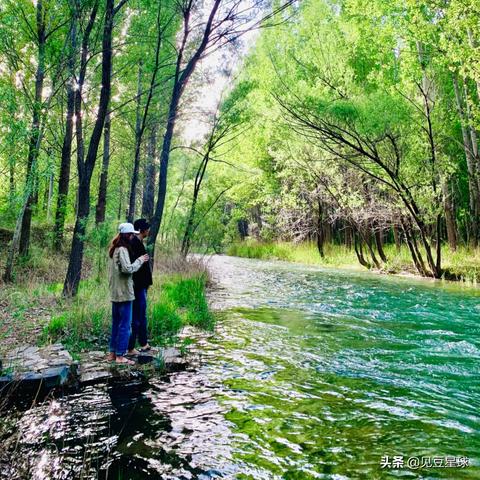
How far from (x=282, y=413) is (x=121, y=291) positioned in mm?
2909

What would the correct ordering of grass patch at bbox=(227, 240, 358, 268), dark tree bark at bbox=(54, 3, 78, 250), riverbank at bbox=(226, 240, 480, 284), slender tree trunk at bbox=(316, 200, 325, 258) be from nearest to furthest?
dark tree bark at bbox=(54, 3, 78, 250), riverbank at bbox=(226, 240, 480, 284), grass patch at bbox=(227, 240, 358, 268), slender tree trunk at bbox=(316, 200, 325, 258)

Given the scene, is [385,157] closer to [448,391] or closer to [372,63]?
[372,63]

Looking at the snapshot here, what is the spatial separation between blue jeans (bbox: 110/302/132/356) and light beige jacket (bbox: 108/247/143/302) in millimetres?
138

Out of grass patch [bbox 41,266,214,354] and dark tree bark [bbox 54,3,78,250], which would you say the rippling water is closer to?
grass patch [bbox 41,266,214,354]

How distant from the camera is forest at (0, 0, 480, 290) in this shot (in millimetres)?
11141

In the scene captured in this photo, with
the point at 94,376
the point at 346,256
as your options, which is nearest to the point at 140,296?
the point at 94,376

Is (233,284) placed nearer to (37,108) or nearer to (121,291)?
(37,108)

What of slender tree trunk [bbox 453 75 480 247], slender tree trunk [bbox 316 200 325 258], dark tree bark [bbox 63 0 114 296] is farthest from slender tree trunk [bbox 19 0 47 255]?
slender tree trunk [bbox 316 200 325 258]

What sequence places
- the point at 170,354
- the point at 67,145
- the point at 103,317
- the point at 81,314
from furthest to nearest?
1. the point at 67,145
2. the point at 103,317
3. the point at 81,314
4. the point at 170,354

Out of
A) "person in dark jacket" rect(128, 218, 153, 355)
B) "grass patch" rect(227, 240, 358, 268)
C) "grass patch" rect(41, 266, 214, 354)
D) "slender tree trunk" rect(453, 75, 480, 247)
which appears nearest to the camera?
"person in dark jacket" rect(128, 218, 153, 355)

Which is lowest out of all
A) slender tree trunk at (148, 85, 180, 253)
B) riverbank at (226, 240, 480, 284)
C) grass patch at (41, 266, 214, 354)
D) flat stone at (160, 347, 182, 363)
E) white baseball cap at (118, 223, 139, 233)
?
flat stone at (160, 347, 182, 363)

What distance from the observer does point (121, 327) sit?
6367 millimetres

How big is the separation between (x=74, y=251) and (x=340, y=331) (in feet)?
20.0

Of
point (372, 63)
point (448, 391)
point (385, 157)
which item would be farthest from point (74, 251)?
point (372, 63)
